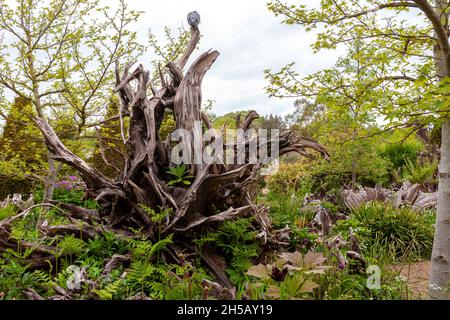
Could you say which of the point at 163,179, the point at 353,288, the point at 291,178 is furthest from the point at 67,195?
the point at 291,178

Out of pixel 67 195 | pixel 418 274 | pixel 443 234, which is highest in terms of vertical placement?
pixel 67 195

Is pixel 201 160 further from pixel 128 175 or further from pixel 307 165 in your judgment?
pixel 307 165

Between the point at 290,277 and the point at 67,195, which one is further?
the point at 67,195

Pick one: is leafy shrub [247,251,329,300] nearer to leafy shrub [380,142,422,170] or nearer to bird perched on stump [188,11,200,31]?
bird perched on stump [188,11,200,31]

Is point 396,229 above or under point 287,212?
under

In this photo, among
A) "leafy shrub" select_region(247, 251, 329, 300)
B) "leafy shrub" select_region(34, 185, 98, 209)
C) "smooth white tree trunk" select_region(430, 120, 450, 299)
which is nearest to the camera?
"leafy shrub" select_region(247, 251, 329, 300)

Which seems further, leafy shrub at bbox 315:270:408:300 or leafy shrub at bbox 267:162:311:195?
leafy shrub at bbox 267:162:311:195

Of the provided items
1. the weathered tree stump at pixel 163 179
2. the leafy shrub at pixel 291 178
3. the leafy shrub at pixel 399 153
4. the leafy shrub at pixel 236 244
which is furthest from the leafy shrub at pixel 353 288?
the leafy shrub at pixel 399 153

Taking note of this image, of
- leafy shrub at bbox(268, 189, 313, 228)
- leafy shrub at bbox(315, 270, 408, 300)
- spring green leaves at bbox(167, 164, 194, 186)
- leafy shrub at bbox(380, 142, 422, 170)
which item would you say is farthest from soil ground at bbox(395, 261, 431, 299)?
leafy shrub at bbox(380, 142, 422, 170)

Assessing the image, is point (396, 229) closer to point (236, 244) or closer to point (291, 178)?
point (236, 244)

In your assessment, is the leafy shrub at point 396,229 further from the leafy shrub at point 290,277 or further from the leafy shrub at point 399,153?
the leafy shrub at point 399,153

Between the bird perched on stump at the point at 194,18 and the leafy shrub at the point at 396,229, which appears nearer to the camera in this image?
the bird perched on stump at the point at 194,18
